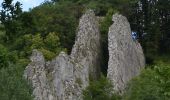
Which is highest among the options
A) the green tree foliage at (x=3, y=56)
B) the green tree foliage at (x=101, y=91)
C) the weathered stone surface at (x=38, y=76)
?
the green tree foliage at (x=3, y=56)

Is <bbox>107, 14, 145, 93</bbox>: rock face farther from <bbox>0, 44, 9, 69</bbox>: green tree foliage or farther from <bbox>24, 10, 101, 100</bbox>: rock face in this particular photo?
<bbox>0, 44, 9, 69</bbox>: green tree foliage

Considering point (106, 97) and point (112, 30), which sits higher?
point (112, 30)

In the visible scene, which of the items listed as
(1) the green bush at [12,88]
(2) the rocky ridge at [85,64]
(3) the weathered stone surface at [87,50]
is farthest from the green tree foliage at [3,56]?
(1) the green bush at [12,88]

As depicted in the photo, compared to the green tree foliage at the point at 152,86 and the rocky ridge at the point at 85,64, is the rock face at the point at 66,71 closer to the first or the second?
the rocky ridge at the point at 85,64

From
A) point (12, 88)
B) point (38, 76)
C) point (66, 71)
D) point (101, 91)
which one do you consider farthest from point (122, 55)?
point (12, 88)

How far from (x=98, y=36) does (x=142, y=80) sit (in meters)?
11.7

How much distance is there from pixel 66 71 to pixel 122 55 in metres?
6.29

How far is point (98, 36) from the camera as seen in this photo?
69812mm

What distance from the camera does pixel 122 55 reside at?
A: 67.5 m

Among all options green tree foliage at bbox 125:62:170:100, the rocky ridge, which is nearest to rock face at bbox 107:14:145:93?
the rocky ridge

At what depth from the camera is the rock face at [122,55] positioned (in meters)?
65.3

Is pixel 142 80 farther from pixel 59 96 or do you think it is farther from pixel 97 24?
pixel 97 24

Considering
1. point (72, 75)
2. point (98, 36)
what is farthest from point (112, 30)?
point (72, 75)

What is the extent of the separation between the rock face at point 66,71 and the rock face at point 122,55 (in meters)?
1.77
